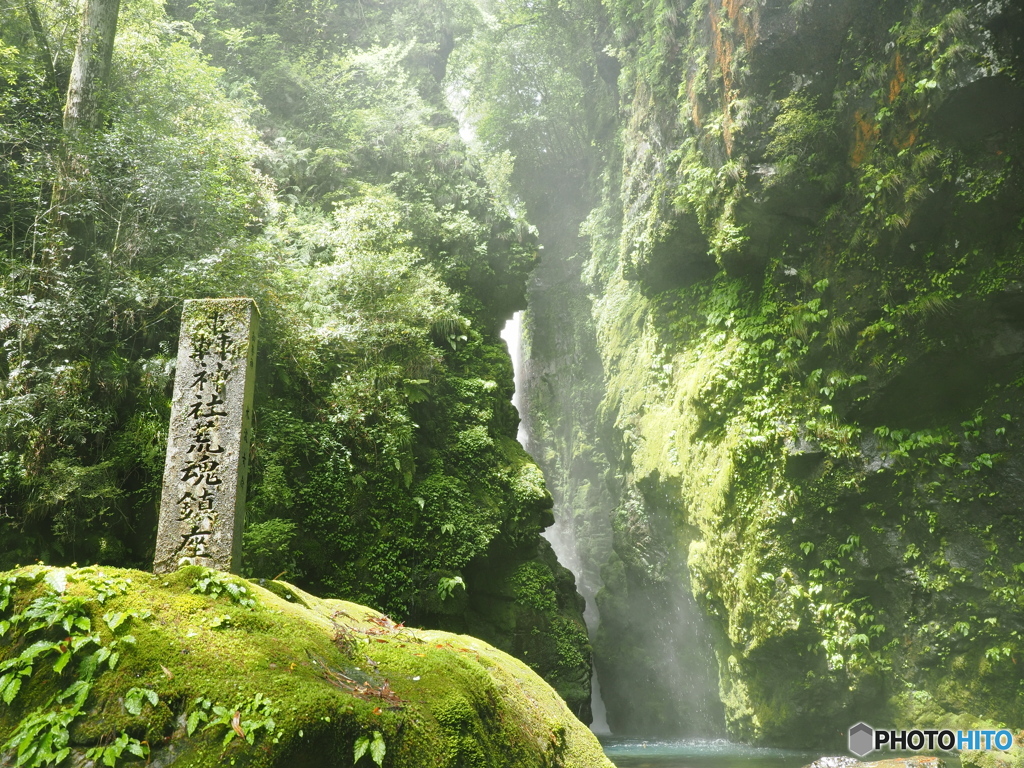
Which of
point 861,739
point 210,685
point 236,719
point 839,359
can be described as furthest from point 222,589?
point 861,739

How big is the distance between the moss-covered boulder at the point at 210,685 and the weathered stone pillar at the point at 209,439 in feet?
4.35

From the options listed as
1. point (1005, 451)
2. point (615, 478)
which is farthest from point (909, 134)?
point (615, 478)

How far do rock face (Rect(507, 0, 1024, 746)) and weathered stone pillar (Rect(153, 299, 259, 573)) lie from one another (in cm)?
829

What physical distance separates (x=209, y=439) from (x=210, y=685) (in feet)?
8.80

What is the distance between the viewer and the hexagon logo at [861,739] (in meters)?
9.57

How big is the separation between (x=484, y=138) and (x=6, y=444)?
59.3 feet

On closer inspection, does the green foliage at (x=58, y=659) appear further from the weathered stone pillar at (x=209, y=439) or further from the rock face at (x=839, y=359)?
the rock face at (x=839, y=359)

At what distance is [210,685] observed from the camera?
2.75m

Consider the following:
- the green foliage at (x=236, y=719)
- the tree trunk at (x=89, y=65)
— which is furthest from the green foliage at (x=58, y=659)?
the tree trunk at (x=89, y=65)

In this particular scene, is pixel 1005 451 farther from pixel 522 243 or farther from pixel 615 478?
pixel 522 243

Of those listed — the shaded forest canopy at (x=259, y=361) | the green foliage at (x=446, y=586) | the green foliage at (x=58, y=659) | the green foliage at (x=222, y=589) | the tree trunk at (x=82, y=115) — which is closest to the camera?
the green foliage at (x=58, y=659)

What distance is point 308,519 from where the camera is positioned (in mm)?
8016

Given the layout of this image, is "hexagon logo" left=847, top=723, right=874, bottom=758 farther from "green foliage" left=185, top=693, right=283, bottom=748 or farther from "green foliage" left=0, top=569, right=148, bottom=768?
"green foliage" left=0, top=569, right=148, bottom=768

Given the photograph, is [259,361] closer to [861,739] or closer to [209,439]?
[209,439]
